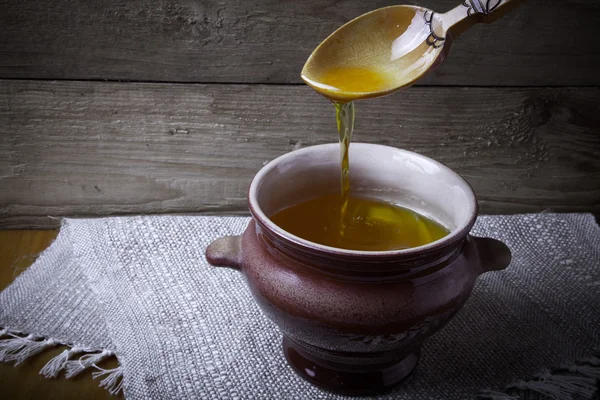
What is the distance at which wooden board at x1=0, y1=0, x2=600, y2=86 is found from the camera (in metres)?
1.00

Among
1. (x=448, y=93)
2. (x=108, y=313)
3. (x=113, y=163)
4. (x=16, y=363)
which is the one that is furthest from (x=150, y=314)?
(x=448, y=93)

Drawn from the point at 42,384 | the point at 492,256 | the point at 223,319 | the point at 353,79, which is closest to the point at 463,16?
the point at 353,79

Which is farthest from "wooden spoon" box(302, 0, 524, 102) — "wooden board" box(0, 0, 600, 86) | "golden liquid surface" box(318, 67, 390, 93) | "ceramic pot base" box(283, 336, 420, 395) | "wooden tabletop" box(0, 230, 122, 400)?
"wooden tabletop" box(0, 230, 122, 400)

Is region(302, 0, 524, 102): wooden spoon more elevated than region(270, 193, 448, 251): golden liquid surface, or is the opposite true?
region(302, 0, 524, 102): wooden spoon

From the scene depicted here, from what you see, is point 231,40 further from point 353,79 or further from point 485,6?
point 485,6

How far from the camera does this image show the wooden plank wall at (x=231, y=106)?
3.32 feet

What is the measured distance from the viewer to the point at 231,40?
1028 millimetres

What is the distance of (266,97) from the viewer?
1.09 meters

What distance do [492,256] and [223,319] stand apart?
0.38 m

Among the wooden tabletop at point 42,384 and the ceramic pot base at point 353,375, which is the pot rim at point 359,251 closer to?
the ceramic pot base at point 353,375

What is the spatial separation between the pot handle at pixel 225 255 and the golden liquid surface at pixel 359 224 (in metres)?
0.07

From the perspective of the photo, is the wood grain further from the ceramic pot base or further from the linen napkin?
the ceramic pot base

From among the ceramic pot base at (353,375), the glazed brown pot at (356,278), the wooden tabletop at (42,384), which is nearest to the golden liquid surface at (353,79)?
the glazed brown pot at (356,278)

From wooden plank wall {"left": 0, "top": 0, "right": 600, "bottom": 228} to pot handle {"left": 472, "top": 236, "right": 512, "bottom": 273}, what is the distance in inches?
16.5
